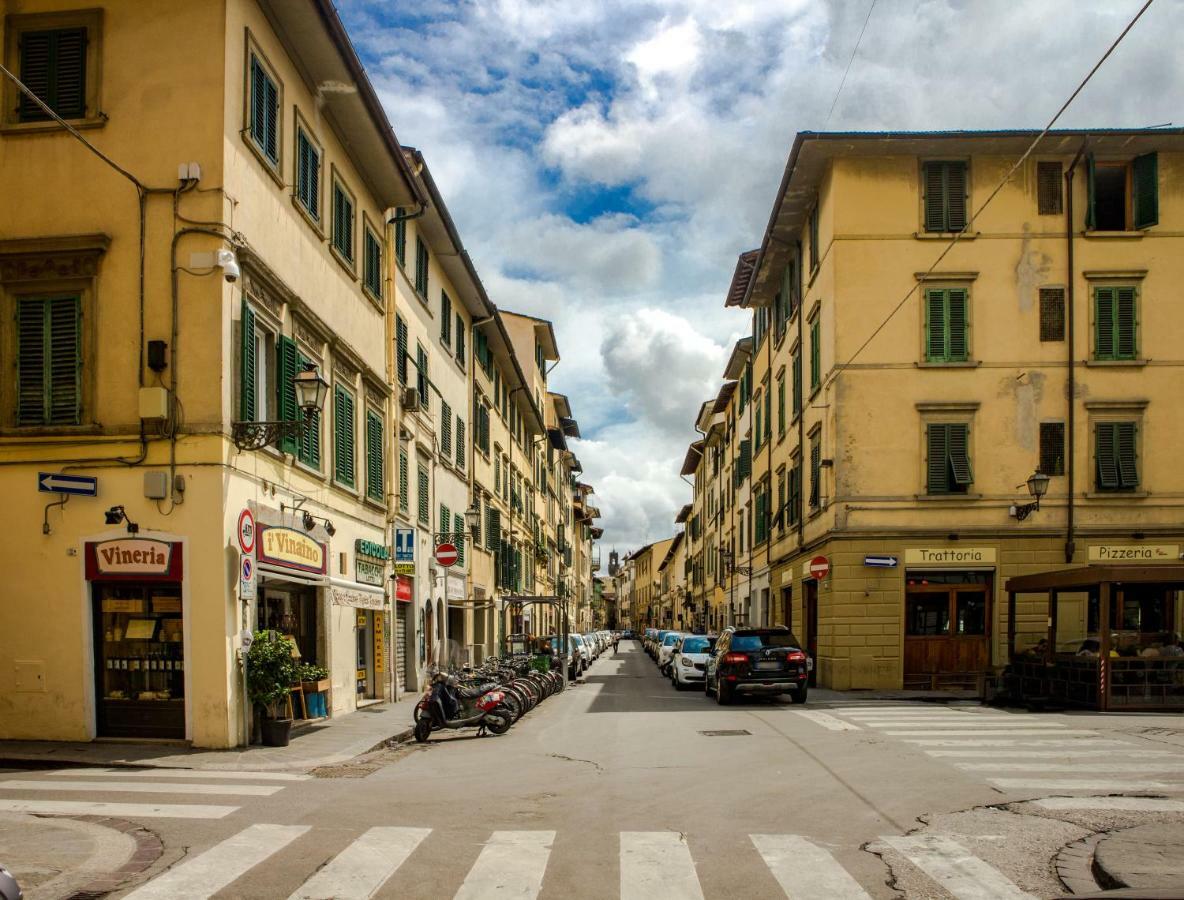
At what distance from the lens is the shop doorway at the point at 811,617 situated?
104ft

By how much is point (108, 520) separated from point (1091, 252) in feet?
78.2

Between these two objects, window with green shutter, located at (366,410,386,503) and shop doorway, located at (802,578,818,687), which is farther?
shop doorway, located at (802,578,818,687)

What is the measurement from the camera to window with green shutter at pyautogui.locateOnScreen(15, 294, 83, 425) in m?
14.5

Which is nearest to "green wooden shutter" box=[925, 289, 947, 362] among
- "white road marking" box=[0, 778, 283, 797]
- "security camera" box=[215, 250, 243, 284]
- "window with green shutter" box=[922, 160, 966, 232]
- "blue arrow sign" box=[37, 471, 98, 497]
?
"window with green shutter" box=[922, 160, 966, 232]

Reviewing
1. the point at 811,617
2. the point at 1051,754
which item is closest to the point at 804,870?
the point at 1051,754

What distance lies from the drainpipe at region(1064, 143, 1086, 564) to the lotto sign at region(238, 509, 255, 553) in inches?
808

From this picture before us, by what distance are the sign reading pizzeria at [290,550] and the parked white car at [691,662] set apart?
14105 mm

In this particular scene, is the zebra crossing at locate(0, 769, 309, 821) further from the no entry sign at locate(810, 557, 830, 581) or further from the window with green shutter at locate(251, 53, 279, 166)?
the no entry sign at locate(810, 557, 830, 581)

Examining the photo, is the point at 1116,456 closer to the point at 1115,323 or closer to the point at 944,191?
the point at 1115,323

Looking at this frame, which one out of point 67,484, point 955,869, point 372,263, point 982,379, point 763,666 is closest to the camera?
point 955,869

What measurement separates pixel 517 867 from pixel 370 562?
14893 mm

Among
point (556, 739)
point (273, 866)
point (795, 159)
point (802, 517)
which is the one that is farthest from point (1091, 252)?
point (273, 866)

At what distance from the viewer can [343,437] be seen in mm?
20344

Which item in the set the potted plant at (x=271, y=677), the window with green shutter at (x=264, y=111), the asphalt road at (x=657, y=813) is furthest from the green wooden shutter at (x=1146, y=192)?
the potted plant at (x=271, y=677)
